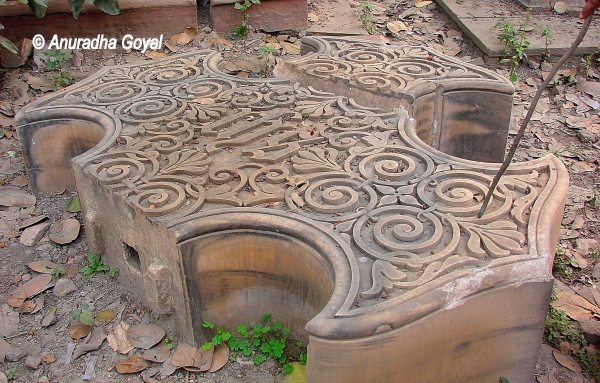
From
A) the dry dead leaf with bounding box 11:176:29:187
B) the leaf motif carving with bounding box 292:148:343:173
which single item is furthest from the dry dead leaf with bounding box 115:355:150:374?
the dry dead leaf with bounding box 11:176:29:187

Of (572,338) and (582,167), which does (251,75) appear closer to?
(582,167)

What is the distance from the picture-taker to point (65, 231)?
10.2ft

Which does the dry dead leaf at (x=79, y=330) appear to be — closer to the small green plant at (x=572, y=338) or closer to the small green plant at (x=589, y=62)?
the small green plant at (x=572, y=338)

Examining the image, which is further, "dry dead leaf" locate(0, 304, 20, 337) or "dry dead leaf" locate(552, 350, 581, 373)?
"dry dead leaf" locate(0, 304, 20, 337)

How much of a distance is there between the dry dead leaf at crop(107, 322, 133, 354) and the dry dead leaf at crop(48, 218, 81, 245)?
665 millimetres

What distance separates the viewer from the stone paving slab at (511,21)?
15.8 feet

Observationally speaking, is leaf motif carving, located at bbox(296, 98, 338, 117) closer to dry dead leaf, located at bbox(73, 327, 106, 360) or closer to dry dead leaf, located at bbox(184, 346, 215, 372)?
dry dead leaf, located at bbox(184, 346, 215, 372)

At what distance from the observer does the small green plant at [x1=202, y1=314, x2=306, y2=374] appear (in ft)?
7.99

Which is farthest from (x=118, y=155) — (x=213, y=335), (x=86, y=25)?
(x=86, y=25)

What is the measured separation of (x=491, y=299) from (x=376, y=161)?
86 cm

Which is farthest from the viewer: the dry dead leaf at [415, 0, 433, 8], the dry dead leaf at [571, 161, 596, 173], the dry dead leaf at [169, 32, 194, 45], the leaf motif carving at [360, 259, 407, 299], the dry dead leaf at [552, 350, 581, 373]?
the dry dead leaf at [415, 0, 433, 8]

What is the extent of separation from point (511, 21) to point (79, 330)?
14.1 feet

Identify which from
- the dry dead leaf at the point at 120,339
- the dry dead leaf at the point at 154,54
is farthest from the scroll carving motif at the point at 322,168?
the dry dead leaf at the point at 154,54

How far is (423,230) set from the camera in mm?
2225
